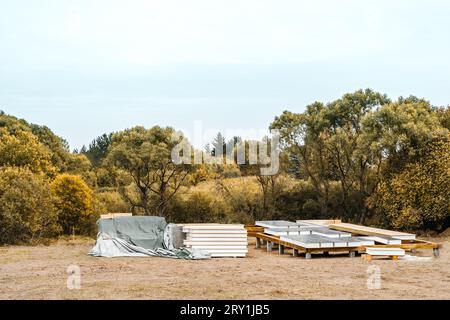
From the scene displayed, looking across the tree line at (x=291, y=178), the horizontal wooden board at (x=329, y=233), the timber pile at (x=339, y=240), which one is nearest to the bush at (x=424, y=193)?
the tree line at (x=291, y=178)

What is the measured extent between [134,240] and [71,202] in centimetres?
672

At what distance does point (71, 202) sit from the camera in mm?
25125

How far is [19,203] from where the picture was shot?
21734mm

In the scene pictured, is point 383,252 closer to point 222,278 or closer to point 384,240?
point 384,240

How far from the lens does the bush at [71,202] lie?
25.0m

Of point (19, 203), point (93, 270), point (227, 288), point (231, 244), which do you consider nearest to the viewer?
point (227, 288)

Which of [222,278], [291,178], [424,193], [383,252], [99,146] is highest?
[99,146]

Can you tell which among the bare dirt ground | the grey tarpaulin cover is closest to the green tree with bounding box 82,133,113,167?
the grey tarpaulin cover

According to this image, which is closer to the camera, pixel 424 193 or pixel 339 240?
pixel 339 240

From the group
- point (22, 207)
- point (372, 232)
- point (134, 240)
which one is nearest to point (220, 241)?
point (134, 240)

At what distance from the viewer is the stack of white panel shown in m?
18.7

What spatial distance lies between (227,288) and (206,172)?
612 inches

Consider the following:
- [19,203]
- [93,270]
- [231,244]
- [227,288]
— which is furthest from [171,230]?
[227,288]
